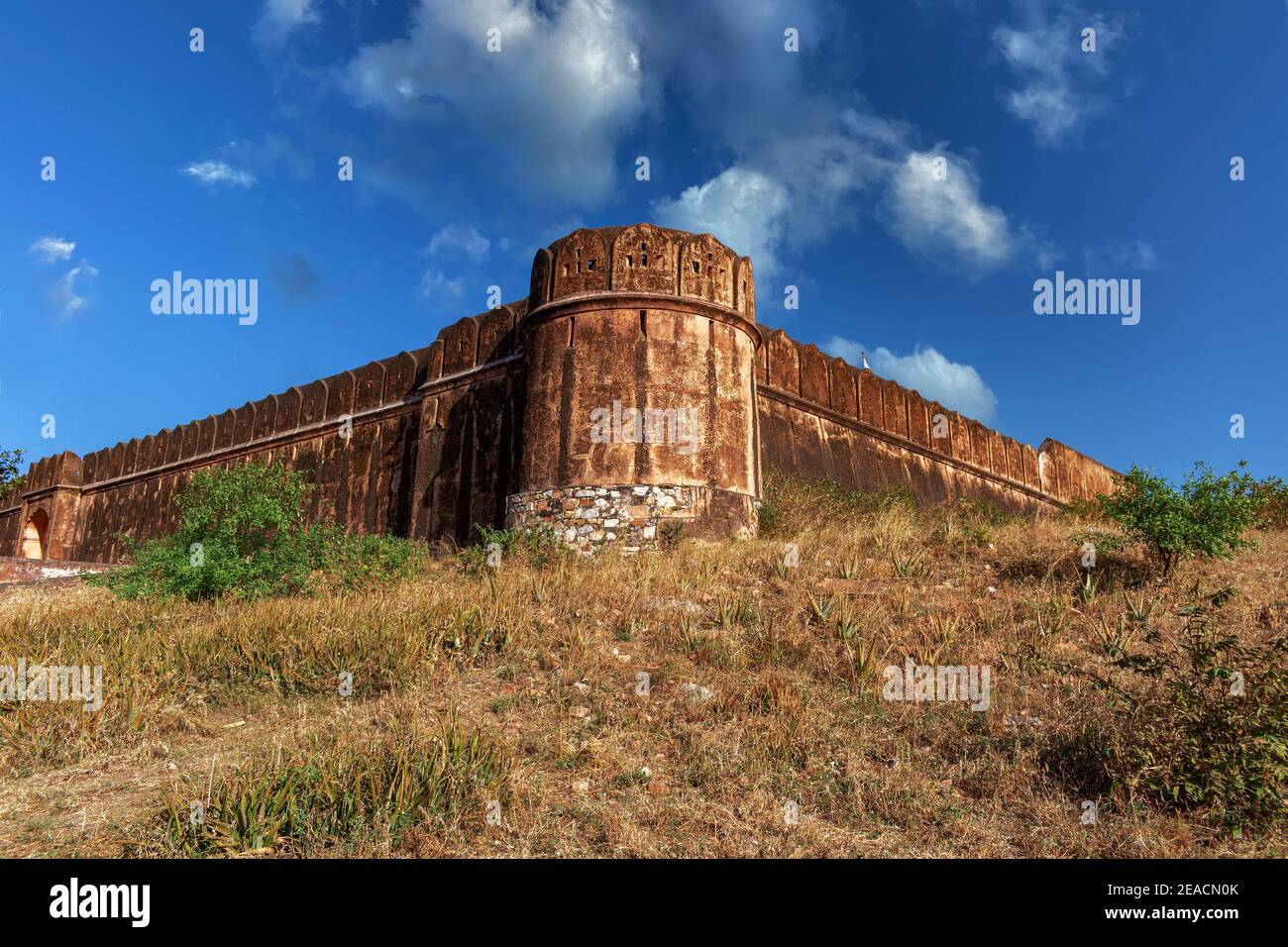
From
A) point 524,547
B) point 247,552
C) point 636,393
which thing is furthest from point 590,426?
point 247,552

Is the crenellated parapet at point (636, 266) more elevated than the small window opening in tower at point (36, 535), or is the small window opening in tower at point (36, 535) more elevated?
the crenellated parapet at point (636, 266)

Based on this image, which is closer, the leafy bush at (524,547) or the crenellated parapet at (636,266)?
the leafy bush at (524,547)

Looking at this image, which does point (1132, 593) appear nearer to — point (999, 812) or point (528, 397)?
point (999, 812)

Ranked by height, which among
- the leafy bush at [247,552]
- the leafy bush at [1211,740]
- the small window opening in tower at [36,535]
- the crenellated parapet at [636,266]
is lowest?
the leafy bush at [1211,740]

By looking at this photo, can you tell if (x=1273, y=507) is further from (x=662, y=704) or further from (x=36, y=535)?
(x=36, y=535)

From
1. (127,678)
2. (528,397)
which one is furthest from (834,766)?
(528,397)

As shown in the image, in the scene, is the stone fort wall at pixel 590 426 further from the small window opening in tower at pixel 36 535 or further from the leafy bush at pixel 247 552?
the small window opening in tower at pixel 36 535

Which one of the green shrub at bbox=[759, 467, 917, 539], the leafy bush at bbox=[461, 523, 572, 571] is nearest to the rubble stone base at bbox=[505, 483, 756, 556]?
the leafy bush at bbox=[461, 523, 572, 571]

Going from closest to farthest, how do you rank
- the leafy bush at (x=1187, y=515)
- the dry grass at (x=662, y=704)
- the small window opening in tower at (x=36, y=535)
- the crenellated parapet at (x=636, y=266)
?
the dry grass at (x=662, y=704) < the leafy bush at (x=1187, y=515) < the crenellated parapet at (x=636, y=266) < the small window opening in tower at (x=36, y=535)

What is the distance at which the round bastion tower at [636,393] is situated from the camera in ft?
34.2

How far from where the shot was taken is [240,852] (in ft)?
12.1

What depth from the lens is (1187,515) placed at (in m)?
8.22

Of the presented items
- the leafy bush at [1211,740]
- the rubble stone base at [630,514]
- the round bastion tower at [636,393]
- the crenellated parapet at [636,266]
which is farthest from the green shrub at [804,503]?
the leafy bush at [1211,740]

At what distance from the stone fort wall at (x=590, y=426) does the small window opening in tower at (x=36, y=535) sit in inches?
238
